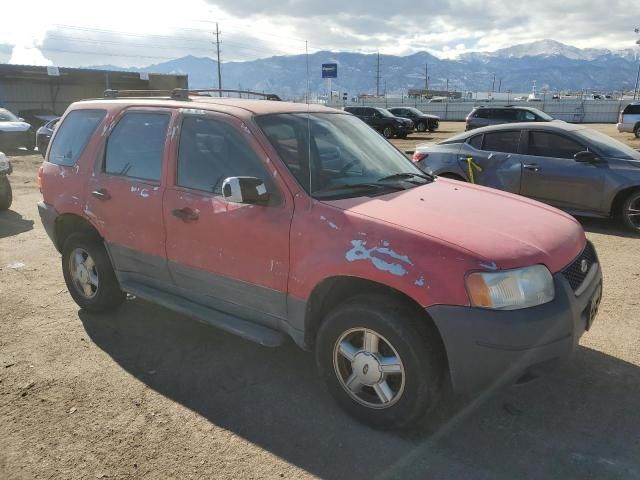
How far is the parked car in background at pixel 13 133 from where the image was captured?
18484 millimetres

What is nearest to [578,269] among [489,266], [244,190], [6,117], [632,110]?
[489,266]

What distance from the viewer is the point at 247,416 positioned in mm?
3053

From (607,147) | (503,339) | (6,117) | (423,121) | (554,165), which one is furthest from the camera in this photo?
(423,121)

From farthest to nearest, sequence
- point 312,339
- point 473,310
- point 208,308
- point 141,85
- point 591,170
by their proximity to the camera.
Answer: point 141,85
point 591,170
point 208,308
point 312,339
point 473,310

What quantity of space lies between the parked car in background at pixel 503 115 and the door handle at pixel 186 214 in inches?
767

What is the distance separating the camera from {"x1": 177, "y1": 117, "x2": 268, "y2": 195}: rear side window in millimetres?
3271

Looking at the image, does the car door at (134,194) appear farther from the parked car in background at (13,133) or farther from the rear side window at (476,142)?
the parked car in background at (13,133)

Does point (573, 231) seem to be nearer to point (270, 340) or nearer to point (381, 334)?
point (381, 334)

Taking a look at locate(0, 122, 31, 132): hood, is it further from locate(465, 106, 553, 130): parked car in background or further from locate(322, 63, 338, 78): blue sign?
locate(465, 106, 553, 130): parked car in background

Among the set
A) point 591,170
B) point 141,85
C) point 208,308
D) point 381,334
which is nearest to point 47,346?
point 208,308

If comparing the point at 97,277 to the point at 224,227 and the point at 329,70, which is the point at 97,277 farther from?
the point at 329,70

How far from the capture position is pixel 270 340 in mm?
3131

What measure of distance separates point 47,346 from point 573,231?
12.9 feet

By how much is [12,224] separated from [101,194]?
5.24m
